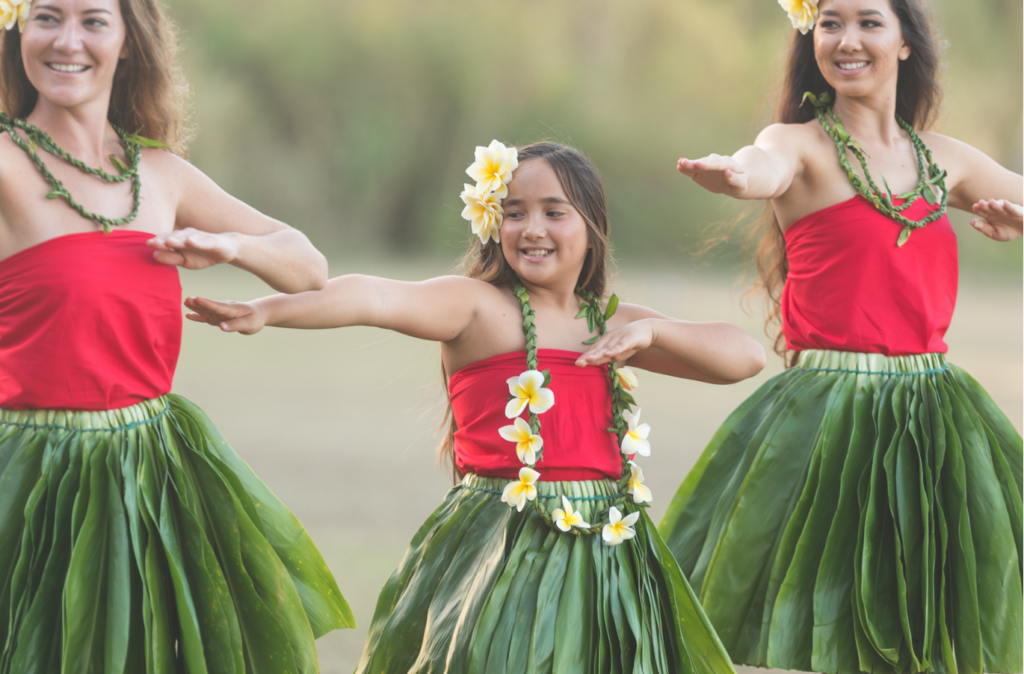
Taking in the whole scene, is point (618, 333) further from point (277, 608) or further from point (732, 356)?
point (277, 608)

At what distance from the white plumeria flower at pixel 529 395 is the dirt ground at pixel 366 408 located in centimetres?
15

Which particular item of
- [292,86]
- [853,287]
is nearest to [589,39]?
[292,86]

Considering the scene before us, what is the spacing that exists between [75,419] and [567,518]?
886 millimetres

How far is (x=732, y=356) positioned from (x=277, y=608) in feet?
3.23

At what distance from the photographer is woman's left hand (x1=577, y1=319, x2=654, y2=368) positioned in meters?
1.96

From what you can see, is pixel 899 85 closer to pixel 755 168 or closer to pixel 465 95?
pixel 755 168

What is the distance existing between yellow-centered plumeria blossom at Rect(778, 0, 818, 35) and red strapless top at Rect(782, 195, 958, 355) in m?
0.43

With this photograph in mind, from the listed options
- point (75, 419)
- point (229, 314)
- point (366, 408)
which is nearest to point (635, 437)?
point (229, 314)

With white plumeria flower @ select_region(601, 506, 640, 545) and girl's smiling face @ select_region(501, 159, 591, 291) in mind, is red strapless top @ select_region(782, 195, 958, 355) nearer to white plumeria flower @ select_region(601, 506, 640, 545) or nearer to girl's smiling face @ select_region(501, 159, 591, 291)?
girl's smiling face @ select_region(501, 159, 591, 291)

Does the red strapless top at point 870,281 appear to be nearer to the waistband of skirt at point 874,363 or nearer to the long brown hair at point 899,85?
the waistband of skirt at point 874,363

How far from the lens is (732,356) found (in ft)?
6.83

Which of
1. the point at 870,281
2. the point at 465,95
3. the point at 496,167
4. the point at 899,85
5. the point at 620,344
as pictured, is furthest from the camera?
the point at 465,95

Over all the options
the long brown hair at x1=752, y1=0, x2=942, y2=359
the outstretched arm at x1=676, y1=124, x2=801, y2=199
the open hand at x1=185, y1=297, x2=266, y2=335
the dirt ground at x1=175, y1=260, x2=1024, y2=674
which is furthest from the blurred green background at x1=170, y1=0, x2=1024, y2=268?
the open hand at x1=185, y1=297, x2=266, y2=335

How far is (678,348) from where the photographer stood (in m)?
2.04
